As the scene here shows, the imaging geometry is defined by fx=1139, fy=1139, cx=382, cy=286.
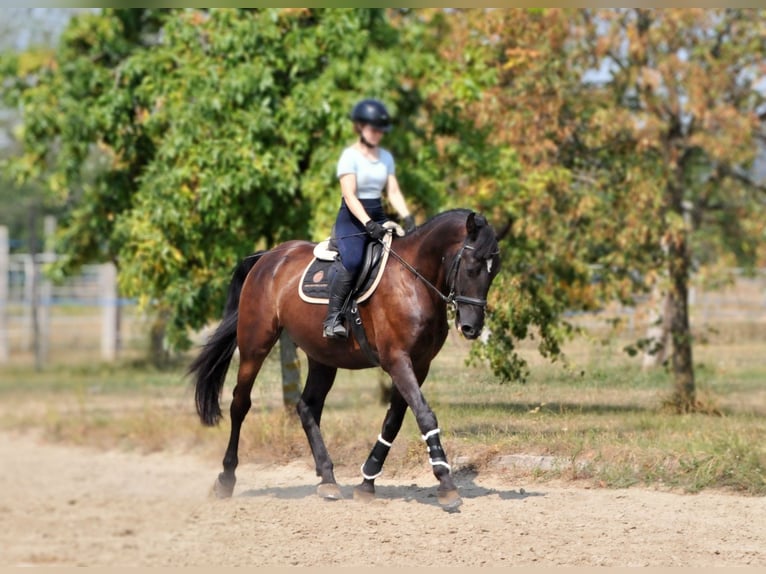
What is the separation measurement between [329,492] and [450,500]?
117 cm

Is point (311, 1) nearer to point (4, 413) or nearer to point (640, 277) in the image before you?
point (640, 277)

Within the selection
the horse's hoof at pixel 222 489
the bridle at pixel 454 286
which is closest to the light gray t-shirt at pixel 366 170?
the bridle at pixel 454 286

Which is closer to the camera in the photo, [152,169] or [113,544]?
[113,544]

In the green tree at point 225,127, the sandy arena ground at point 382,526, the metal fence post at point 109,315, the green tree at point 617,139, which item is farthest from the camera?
the metal fence post at point 109,315

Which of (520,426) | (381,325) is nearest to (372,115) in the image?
(381,325)

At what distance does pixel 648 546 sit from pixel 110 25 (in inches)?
400

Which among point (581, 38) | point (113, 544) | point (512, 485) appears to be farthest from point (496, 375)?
point (581, 38)

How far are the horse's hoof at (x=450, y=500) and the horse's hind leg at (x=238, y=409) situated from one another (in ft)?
6.76

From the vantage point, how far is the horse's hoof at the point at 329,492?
8.64m

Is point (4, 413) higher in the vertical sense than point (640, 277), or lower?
lower

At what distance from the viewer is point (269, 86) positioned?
41.1ft

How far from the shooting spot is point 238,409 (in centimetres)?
941

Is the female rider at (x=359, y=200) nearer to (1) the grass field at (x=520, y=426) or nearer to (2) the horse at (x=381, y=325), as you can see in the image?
(2) the horse at (x=381, y=325)

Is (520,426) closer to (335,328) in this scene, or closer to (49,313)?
(335,328)
